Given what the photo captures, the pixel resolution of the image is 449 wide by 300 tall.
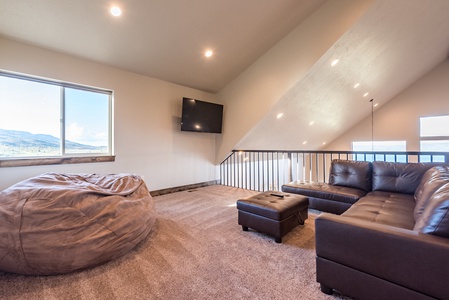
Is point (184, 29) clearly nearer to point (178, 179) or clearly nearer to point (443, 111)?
point (178, 179)

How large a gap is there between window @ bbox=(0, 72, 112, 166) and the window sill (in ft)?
0.24

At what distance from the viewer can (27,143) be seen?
10.2 feet

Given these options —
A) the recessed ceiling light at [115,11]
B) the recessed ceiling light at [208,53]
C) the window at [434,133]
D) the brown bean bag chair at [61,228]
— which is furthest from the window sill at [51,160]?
the window at [434,133]

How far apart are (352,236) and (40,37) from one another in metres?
4.39

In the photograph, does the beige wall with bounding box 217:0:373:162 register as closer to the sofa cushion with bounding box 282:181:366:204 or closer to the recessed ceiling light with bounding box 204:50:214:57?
the recessed ceiling light with bounding box 204:50:214:57

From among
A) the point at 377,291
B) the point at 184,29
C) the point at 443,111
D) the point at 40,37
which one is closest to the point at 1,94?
the point at 40,37

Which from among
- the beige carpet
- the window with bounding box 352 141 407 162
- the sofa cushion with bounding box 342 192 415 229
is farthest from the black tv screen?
the window with bounding box 352 141 407 162

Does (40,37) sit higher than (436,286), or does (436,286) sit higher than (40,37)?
(40,37)

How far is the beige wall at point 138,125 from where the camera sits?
119 inches

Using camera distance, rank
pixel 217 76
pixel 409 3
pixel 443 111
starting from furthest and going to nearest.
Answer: pixel 443 111, pixel 217 76, pixel 409 3

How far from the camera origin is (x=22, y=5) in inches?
97.8

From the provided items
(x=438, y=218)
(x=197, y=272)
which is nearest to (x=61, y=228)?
(x=197, y=272)

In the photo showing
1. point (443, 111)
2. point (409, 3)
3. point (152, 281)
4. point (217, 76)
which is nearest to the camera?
point (152, 281)

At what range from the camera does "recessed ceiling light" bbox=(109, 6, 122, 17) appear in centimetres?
278
